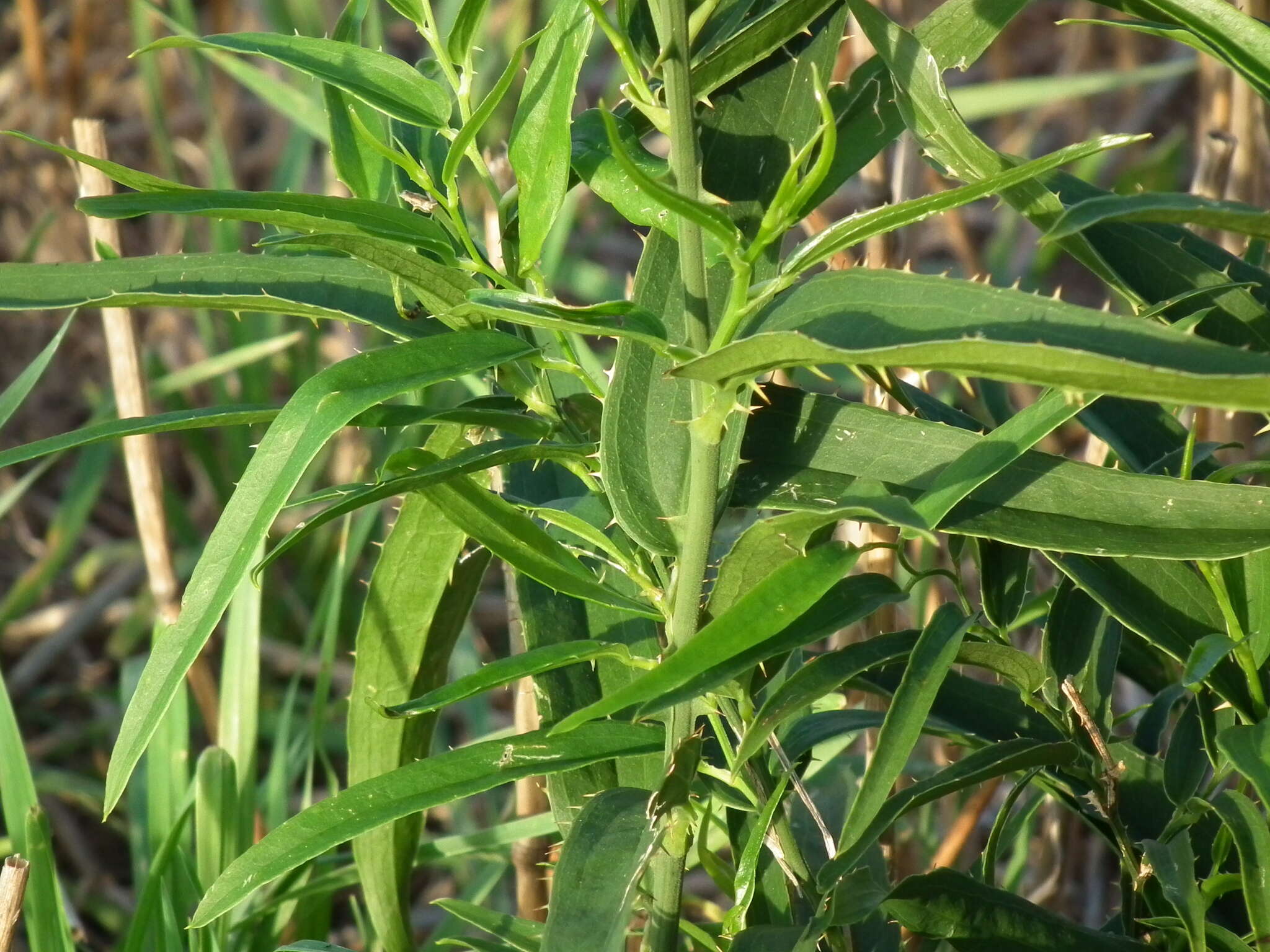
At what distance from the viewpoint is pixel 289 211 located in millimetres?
377

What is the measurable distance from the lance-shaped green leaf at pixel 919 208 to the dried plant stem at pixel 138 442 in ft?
1.97

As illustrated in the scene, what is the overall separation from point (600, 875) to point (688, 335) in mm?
175

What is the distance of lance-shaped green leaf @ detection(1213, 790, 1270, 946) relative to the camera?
17.1 inches

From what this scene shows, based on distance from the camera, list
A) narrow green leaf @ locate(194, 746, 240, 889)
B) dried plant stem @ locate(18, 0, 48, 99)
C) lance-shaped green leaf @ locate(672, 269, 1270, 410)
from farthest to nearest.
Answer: dried plant stem @ locate(18, 0, 48, 99) < narrow green leaf @ locate(194, 746, 240, 889) < lance-shaped green leaf @ locate(672, 269, 1270, 410)

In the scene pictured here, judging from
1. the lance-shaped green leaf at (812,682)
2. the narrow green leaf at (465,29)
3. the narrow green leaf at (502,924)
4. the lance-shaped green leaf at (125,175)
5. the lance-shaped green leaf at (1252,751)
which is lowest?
the narrow green leaf at (502,924)

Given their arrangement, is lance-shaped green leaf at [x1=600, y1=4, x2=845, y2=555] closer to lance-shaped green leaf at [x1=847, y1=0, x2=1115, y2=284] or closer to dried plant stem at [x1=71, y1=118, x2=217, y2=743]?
lance-shaped green leaf at [x1=847, y1=0, x2=1115, y2=284]

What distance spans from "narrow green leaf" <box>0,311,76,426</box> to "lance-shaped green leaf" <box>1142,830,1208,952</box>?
1.47ft

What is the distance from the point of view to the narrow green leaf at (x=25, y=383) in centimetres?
53

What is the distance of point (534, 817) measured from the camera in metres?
0.73

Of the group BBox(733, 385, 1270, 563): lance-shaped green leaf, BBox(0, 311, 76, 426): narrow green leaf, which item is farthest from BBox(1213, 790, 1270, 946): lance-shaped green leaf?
BBox(0, 311, 76, 426): narrow green leaf

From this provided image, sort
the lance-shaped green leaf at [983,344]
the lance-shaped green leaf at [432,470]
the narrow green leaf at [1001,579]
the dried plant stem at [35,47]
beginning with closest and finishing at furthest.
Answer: the lance-shaped green leaf at [983,344], the lance-shaped green leaf at [432,470], the narrow green leaf at [1001,579], the dried plant stem at [35,47]

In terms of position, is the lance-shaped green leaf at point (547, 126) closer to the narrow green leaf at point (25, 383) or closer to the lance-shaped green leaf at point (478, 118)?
the lance-shaped green leaf at point (478, 118)

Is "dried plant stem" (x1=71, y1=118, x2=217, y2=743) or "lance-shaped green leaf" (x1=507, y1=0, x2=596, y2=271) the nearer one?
"lance-shaped green leaf" (x1=507, y1=0, x2=596, y2=271)

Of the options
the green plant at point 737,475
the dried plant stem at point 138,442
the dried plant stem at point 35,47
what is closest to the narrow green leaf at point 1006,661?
the green plant at point 737,475
